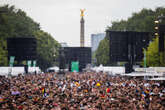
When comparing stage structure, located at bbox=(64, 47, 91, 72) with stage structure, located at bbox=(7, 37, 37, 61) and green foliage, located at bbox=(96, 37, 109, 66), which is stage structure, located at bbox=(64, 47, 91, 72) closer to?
green foliage, located at bbox=(96, 37, 109, 66)

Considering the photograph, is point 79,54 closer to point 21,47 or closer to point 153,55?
point 153,55

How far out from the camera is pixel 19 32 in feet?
300

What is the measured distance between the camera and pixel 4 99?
23.0 metres

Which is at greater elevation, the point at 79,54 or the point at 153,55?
the point at 79,54

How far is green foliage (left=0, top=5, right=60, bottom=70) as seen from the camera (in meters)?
78.9

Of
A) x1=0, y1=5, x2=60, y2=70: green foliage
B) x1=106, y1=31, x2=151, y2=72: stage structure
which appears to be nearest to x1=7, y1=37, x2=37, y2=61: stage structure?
x1=106, y1=31, x2=151, y2=72: stage structure

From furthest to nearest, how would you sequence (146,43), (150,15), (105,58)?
(105,58) < (150,15) < (146,43)

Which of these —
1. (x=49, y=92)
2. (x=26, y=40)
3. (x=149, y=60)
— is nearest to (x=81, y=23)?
(x=149, y=60)

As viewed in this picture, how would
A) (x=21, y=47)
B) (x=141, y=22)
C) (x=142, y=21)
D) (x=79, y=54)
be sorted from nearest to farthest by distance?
(x=21, y=47) → (x=141, y=22) → (x=142, y=21) → (x=79, y=54)

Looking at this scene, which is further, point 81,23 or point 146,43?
point 81,23

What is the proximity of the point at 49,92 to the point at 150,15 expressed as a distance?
249ft

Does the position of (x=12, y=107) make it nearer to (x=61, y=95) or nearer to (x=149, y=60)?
(x=61, y=95)

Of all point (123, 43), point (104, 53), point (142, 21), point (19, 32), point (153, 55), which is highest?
point (142, 21)

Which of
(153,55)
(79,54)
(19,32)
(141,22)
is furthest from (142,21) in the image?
(153,55)
